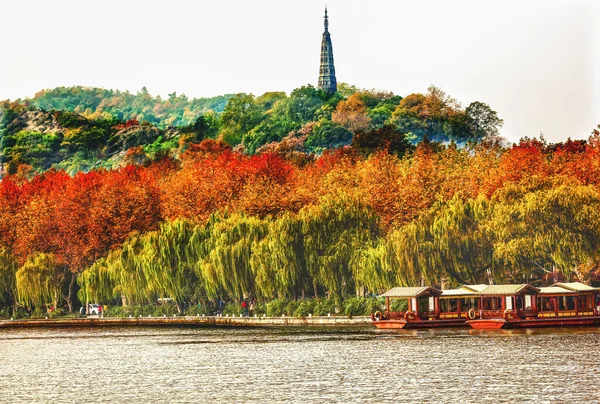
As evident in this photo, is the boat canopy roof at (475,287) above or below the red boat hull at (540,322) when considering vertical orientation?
above

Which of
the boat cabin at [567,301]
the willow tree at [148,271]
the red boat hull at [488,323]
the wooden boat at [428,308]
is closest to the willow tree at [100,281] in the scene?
the willow tree at [148,271]

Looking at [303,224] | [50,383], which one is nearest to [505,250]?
[303,224]

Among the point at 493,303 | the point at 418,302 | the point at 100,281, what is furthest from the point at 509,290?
the point at 100,281

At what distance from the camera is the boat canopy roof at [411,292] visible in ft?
268

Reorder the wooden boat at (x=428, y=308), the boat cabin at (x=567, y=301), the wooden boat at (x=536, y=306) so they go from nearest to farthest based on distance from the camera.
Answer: the wooden boat at (x=536, y=306) < the boat cabin at (x=567, y=301) < the wooden boat at (x=428, y=308)

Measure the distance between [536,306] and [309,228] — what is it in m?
19.3

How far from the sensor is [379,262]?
8769 centimetres

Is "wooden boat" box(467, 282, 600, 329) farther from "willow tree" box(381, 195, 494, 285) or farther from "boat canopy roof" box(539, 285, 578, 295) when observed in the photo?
"willow tree" box(381, 195, 494, 285)

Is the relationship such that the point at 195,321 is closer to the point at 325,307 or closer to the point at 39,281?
the point at 325,307

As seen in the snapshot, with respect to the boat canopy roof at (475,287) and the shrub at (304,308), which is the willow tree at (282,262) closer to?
the shrub at (304,308)

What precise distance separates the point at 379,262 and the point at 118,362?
89.8 ft

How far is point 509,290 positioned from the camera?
80062 mm

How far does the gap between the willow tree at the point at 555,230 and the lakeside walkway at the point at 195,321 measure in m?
11.0

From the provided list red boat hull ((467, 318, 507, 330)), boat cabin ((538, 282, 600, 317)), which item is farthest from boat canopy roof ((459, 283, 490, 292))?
boat cabin ((538, 282, 600, 317))
